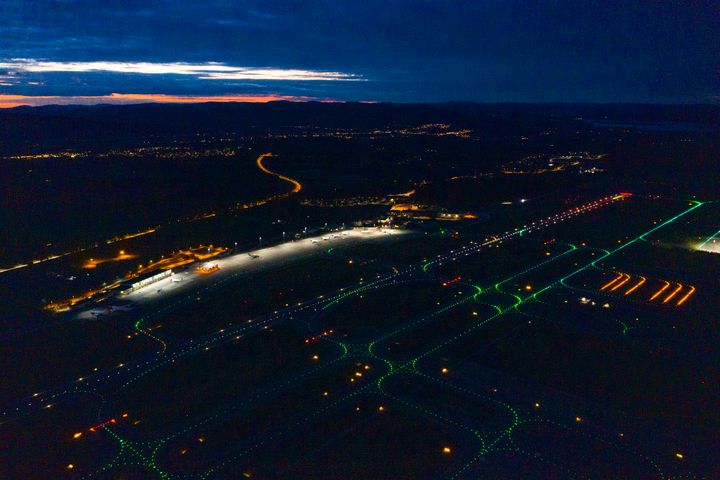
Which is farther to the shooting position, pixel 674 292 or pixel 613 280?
pixel 613 280

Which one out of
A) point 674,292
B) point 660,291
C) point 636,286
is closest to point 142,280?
point 636,286

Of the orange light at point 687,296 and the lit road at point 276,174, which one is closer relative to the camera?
the orange light at point 687,296

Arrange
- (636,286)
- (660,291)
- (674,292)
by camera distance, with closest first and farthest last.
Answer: (674,292) → (660,291) → (636,286)

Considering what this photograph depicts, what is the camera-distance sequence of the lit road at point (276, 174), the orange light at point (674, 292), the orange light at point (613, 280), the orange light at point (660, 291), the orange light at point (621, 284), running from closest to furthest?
the orange light at point (674, 292) → the orange light at point (660, 291) → the orange light at point (621, 284) → the orange light at point (613, 280) → the lit road at point (276, 174)

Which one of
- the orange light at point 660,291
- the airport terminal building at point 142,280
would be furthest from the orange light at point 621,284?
the airport terminal building at point 142,280

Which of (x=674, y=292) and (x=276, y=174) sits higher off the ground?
(x=674, y=292)

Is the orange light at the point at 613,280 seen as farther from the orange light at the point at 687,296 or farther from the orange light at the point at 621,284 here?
the orange light at the point at 687,296

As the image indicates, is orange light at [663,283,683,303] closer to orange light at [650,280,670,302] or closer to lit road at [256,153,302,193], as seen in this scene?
orange light at [650,280,670,302]

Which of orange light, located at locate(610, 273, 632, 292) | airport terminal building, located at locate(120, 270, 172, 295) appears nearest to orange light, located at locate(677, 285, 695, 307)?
orange light, located at locate(610, 273, 632, 292)

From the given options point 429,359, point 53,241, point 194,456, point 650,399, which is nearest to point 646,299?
point 650,399

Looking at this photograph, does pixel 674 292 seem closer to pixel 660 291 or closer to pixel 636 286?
pixel 660 291

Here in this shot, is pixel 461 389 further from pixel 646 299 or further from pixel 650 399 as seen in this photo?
pixel 646 299
